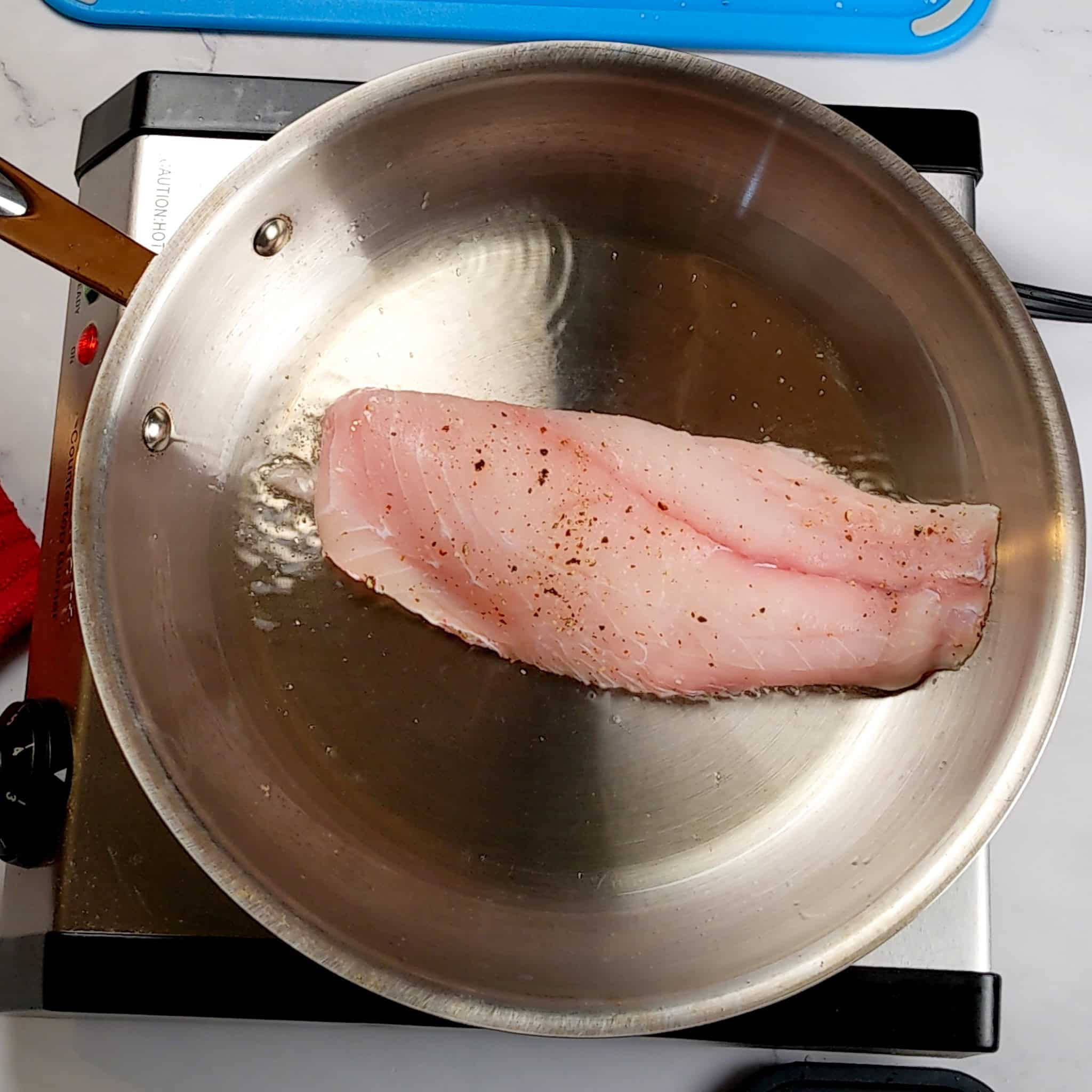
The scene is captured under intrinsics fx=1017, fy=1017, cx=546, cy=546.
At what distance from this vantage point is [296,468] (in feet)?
3.12

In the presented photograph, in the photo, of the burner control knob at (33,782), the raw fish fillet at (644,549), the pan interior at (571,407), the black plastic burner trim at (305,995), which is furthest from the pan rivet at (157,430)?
the black plastic burner trim at (305,995)

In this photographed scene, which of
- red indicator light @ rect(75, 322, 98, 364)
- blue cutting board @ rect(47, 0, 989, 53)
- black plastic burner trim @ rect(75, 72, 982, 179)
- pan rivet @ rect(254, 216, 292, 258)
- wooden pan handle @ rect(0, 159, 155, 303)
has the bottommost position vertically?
red indicator light @ rect(75, 322, 98, 364)

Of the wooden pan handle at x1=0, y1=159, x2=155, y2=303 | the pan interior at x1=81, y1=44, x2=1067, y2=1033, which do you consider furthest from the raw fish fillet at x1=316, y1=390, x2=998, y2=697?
the wooden pan handle at x1=0, y1=159, x2=155, y2=303

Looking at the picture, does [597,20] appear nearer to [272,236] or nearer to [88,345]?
[272,236]

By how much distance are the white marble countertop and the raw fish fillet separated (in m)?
0.31

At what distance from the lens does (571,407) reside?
98 centimetres

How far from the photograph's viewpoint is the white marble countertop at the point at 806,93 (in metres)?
0.98

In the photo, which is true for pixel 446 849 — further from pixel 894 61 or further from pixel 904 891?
pixel 894 61

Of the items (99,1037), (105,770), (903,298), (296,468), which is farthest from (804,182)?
(99,1037)

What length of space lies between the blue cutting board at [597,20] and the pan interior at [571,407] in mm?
267

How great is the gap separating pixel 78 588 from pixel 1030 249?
3.39ft

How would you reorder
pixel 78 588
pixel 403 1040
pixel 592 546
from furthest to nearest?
pixel 403 1040, pixel 592 546, pixel 78 588

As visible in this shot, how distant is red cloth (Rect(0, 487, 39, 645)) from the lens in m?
0.99

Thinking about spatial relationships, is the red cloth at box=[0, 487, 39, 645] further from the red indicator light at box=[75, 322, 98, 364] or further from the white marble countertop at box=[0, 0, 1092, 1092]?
the red indicator light at box=[75, 322, 98, 364]
